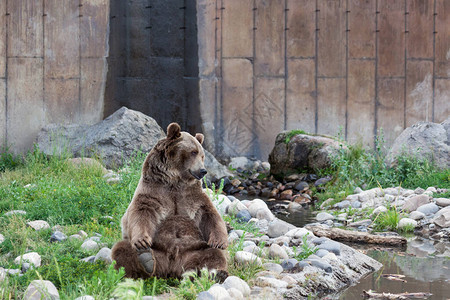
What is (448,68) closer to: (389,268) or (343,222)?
(343,222)

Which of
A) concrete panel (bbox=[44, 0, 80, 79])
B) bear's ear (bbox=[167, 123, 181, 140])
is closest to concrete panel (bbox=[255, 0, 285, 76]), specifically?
concrete panel (bbox=[44, 0, 80, 79])

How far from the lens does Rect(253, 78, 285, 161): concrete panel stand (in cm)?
1250

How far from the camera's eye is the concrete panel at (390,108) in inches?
509

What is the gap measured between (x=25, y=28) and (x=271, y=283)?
8.69m

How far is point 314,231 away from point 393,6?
26.6 feet

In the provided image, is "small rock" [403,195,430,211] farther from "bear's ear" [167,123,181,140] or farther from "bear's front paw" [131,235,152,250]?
"bear's front paw" [131,235,152,250]

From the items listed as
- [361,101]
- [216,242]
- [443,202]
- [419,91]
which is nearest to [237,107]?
[361,101]

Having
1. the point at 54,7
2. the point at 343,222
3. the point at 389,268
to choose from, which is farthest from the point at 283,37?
the point at 389,268

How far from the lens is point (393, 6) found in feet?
42.7

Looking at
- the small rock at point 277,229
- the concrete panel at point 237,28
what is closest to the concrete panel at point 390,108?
the concrete panel at point 237,28

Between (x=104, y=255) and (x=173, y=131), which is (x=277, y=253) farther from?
(x=173, y=131)

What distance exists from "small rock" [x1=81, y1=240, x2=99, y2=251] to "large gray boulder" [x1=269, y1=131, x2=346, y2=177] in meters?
5.90

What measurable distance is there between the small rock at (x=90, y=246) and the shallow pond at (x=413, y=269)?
1940mm

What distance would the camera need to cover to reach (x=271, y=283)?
13.4 ft
